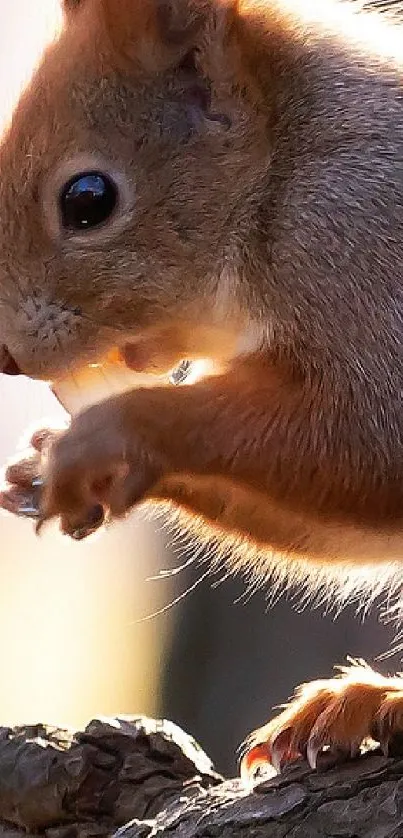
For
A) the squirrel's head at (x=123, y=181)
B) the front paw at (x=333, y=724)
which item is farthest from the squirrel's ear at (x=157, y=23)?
the front paw at (x=333, y=724)

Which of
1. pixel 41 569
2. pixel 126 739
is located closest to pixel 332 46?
pixel 126 739

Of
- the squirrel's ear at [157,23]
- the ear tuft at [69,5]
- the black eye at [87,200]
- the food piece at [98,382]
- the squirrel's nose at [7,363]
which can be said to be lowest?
the food piece at [98,382]

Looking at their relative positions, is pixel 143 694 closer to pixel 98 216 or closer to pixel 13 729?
pixel 13 729

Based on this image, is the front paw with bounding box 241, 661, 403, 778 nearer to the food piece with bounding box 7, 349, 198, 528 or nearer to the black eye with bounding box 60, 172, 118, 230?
the food piece with bounding box 7, 349, 198, 528

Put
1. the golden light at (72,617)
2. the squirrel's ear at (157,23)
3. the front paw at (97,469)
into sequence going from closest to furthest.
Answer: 1. the front paw at (97,469)
2. the squirrel's ear at (157,23)
3. the golden light at (72,617)

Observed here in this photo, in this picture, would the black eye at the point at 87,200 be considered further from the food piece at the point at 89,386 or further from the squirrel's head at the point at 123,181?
the food piece at the point at 89,386

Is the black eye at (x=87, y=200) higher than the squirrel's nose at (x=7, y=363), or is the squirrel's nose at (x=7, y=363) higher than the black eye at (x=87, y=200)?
the black eye at (x=87, y=200)

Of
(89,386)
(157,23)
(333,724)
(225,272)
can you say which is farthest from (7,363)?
(333,724)
